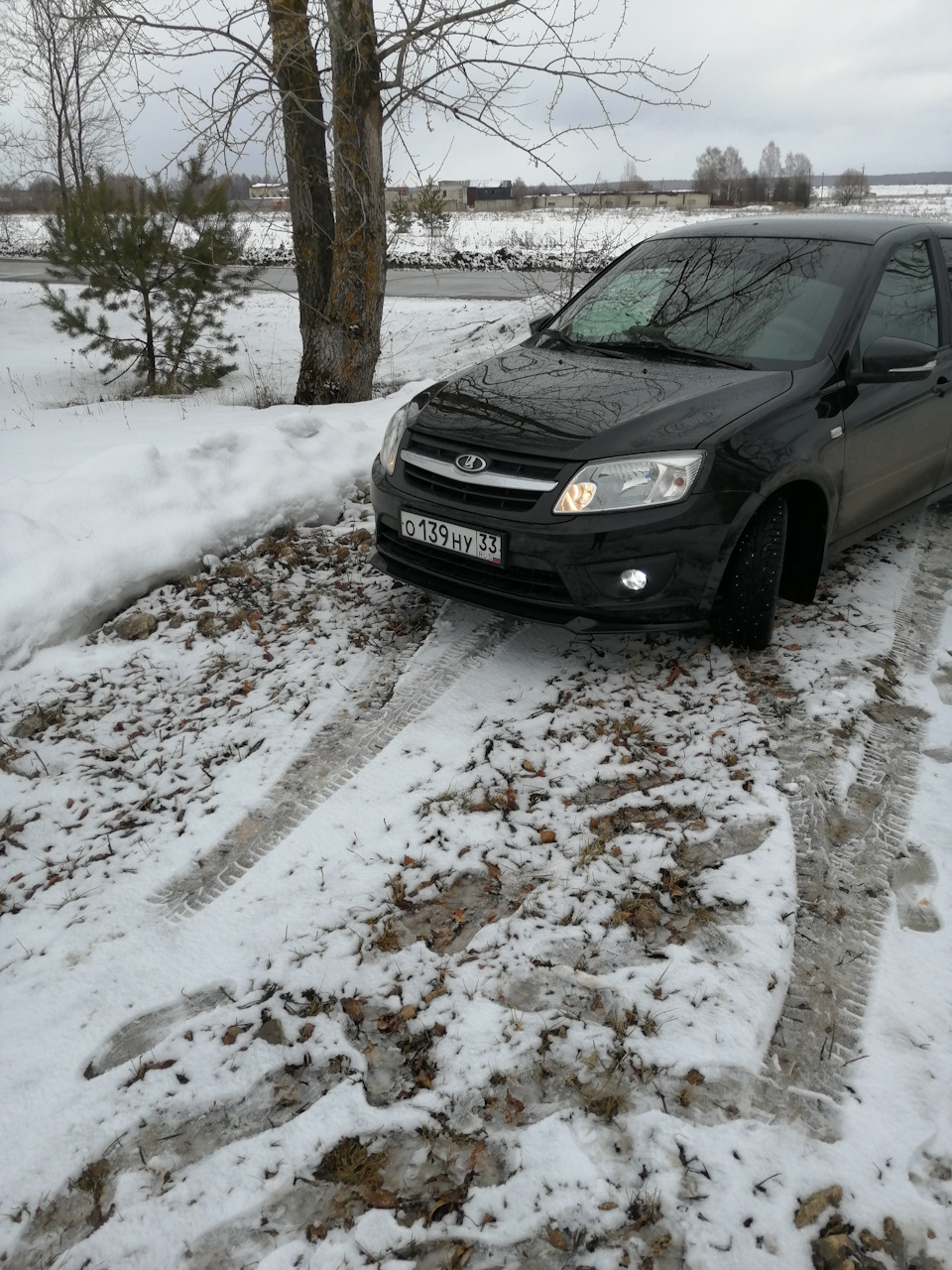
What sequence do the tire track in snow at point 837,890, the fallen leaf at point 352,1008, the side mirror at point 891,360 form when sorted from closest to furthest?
the tire track in snow at point 837,890 < the fallen leaf at point 352,1008 < the side mirror at point 891,360

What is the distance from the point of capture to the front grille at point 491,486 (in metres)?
3.28

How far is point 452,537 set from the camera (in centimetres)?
349

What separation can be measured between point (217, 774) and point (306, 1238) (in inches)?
68.5

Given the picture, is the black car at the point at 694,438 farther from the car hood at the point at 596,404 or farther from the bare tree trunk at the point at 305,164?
the bare tree trunk at the point at 305,164

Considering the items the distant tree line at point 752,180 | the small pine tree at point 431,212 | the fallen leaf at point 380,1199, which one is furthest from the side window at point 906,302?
the distant tree line at point 752,180

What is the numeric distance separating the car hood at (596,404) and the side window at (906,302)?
2.57ft

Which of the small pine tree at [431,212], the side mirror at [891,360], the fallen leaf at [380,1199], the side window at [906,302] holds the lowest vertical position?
the fallen leaf at [380,1199]

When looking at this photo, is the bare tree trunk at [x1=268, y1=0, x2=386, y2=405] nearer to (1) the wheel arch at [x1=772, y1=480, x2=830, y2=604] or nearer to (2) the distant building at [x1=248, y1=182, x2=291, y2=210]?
(2) the distant building at [x1=248, y1=182, x2=291, y2=210]

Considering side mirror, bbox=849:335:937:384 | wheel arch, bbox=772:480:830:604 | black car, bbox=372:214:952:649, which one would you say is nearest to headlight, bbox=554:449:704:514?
black car, bbox=372:214:952:649

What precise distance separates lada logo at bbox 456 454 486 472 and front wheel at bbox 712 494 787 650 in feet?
3.53

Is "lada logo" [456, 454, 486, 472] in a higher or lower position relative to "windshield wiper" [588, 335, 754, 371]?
lower

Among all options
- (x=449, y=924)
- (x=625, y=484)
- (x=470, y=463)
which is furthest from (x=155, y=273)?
(x=449, y=924)

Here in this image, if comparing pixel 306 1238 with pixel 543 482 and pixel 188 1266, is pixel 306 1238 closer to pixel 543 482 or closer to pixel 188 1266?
pixel 188 1266

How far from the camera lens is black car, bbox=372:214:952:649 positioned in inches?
128
